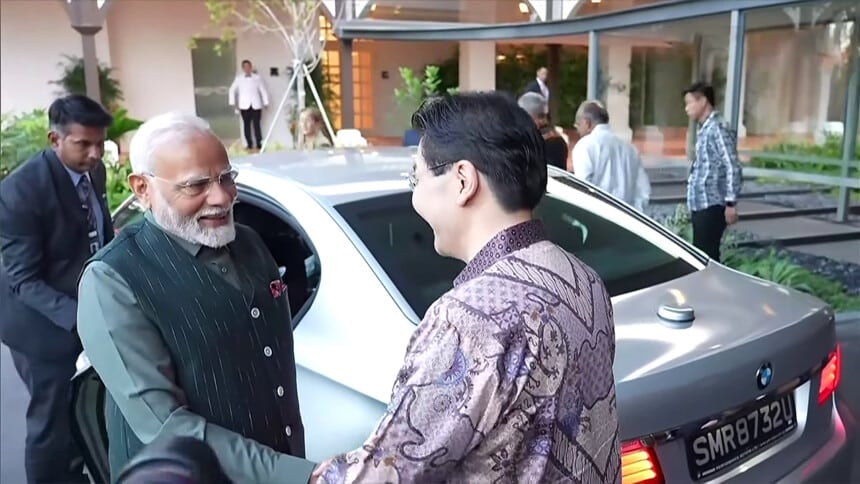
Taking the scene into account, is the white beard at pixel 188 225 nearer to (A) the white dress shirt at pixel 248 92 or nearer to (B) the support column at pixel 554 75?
(B) the support column at pixel 554 75

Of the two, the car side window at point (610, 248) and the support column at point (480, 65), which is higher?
the support column at point (480, 65)

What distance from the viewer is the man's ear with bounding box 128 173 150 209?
5.25 ft

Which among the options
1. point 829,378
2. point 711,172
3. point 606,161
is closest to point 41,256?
point 829,378

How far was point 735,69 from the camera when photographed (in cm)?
683

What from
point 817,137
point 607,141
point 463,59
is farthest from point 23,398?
point 463,59

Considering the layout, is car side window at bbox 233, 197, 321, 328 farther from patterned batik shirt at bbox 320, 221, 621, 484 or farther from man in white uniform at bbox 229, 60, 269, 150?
man in white uniform at bbox 229, 60, 269, 150

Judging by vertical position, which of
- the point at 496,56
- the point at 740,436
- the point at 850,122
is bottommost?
the point at 740,436

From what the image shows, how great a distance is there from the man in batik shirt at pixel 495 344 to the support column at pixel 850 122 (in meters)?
6.57

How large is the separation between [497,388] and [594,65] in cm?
841

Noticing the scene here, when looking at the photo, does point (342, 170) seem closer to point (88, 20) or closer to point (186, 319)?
point (186, 319)

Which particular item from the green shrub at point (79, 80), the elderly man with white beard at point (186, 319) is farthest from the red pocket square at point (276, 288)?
the green shrub at point (79, 80)

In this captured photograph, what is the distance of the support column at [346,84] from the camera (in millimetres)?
14617

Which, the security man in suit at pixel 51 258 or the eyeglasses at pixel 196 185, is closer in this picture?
the eyeglasses at pixel 196 185

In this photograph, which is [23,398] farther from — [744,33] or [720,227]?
[744,33]
